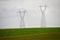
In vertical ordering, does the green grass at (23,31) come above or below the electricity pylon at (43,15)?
below

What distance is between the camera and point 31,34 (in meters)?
1.31

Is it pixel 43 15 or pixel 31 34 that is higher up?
pixel 43 15

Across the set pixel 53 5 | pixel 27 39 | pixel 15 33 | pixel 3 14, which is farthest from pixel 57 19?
pixel 3 14

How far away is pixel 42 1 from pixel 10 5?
0.41m

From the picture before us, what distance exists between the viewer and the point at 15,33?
1297mm

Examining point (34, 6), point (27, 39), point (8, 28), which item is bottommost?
point (27, 39)

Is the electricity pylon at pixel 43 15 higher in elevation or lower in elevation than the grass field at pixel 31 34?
higher

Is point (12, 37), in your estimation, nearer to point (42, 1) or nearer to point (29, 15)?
point (29, 15)

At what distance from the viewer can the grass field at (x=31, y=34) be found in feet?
4.23

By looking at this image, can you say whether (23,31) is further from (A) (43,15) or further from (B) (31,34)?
(A) (43,15)

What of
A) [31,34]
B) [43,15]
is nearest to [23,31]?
[31,34]

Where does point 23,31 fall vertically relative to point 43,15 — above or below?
below

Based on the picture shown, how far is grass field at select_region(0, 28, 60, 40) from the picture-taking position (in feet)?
4.23

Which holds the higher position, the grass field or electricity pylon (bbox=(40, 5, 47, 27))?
electricity pylon (bbox=(40, 5, 47, 27))
